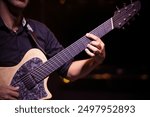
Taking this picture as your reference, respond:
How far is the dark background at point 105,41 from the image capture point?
6.34ft

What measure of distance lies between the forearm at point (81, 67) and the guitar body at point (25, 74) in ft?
0.48

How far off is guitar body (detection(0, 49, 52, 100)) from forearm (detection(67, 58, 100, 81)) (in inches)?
5.7

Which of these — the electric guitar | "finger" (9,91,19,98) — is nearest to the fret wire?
the electric guitar

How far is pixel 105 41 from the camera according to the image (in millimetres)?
1881

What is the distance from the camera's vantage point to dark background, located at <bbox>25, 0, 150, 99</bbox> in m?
1.93

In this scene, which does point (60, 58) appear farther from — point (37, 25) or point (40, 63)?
point (37, 25)

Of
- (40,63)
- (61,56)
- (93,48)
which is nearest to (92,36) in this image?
(93,48)

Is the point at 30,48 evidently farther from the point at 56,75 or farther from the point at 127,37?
the point at 127,37

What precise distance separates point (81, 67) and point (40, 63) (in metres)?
0.21

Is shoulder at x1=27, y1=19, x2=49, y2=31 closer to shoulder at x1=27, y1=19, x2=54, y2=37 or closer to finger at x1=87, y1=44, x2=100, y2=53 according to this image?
shoulder at x1=27, y1=19, x2=54, y2=37

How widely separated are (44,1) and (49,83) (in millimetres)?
454

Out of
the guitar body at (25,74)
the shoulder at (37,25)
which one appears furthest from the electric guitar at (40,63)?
the shoulder at (37,25)

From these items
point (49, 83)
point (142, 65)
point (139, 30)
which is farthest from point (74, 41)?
point (142, 65)

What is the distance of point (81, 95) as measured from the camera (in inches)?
92.5
